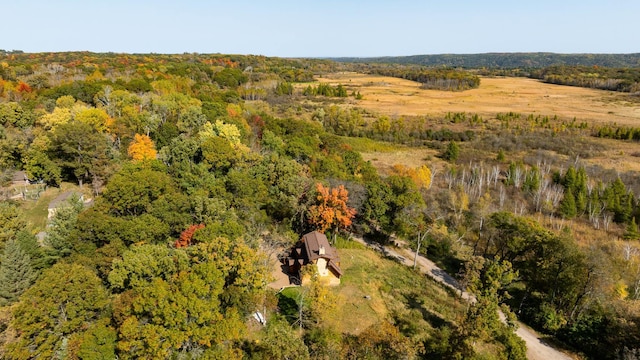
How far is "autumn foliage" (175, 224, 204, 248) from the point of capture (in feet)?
104

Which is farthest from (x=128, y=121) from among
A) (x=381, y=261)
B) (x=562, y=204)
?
(x=562, y=204)

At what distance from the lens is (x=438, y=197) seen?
5559cm

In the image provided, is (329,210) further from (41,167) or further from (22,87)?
(22,87)

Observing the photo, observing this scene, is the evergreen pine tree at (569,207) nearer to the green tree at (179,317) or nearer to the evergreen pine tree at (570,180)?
the evergreen pine tree at (570,180)

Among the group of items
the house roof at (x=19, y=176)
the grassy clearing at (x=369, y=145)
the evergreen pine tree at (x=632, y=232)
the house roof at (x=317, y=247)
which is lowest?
the evergreen pine tree at (x=632, y=232)

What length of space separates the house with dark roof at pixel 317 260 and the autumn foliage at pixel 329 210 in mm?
2288

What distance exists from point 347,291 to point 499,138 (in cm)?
7425

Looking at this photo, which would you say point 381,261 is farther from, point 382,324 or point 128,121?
point 128,121

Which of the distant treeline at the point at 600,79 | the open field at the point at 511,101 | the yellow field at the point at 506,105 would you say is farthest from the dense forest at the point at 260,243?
the distant treeline at the point at 600,79

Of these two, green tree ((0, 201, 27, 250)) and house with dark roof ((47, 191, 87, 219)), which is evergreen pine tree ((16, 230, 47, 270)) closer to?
green tree ((0, 201, 27, 250))

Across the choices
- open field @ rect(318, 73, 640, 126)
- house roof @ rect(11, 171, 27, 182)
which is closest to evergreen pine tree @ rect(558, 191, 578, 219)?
house roof @ rect(11, 171, 27, 182)

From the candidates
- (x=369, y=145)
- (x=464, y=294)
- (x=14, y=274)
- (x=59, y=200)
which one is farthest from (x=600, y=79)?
(x=14, y=274)

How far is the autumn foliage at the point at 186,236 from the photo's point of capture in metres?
31.5

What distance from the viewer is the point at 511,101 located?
147 meters
